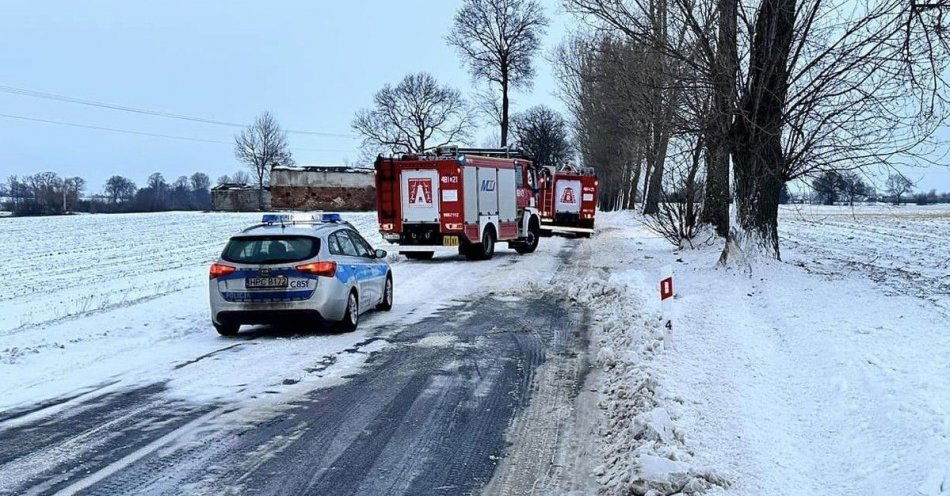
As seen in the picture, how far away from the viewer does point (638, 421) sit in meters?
6.10

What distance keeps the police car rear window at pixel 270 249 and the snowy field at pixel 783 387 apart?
4.10 m

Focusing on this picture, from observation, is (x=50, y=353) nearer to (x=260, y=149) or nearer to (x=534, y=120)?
(x=534, y=120)

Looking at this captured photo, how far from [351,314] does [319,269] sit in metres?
0.91

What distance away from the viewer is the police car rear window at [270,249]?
34.8 feet

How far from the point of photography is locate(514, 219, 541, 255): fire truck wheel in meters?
25.1

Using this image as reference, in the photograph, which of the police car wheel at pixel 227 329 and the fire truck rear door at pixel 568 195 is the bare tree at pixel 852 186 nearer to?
the police car wheel at pixel 227 329

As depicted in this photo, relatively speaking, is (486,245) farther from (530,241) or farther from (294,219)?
(294,219)

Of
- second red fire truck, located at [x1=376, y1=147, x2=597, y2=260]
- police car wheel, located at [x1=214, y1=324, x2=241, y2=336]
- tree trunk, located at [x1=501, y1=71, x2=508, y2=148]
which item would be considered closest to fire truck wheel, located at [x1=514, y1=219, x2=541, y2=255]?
second red fire truck, located at [x1=376, y1=147, x2=597, y2=260]

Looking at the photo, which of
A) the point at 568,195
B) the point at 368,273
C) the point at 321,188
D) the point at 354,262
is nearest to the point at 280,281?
the point at 354,262

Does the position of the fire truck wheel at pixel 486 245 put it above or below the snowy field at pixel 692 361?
above

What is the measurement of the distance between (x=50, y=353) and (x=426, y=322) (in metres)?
5.06

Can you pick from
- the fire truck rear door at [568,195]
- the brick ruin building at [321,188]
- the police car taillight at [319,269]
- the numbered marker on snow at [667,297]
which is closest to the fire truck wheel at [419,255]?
the police car taillight at [319,269]

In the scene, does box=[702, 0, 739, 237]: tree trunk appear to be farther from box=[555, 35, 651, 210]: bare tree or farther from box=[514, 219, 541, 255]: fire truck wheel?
box=[514, 219, 541, 255]: fire truck wheel

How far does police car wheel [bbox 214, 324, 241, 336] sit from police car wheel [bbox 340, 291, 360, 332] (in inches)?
57.7
